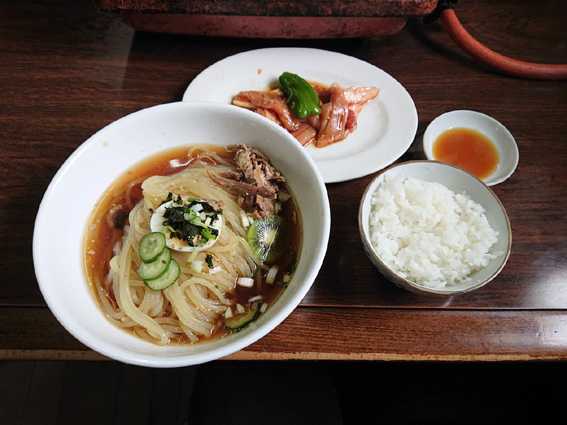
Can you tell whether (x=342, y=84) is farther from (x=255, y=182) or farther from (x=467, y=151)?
(x=255, y=182)

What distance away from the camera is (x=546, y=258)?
1683 mm

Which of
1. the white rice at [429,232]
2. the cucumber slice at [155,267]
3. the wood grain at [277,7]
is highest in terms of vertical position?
the wood grain at [277,7]

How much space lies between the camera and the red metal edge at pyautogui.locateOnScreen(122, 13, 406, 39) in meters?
2.01

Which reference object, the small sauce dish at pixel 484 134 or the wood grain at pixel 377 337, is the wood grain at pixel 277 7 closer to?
the small sauce dish at pixel 484 134

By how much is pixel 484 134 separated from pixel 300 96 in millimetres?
856

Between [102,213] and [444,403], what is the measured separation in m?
1.50

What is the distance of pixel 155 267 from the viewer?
1239 millimetres

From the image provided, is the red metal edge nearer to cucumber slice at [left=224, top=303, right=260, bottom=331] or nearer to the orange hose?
the orange hose

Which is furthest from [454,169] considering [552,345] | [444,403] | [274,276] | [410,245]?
[444,403]

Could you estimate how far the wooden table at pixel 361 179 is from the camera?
1431 mm

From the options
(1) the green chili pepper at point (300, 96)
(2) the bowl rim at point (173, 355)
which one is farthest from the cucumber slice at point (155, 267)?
(1) the green chili pepper at point (300, 96)

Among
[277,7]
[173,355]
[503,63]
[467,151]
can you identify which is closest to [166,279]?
[173,355]

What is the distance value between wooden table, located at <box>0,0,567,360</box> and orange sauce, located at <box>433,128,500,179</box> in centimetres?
11

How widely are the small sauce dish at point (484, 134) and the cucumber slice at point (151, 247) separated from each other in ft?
3.85
